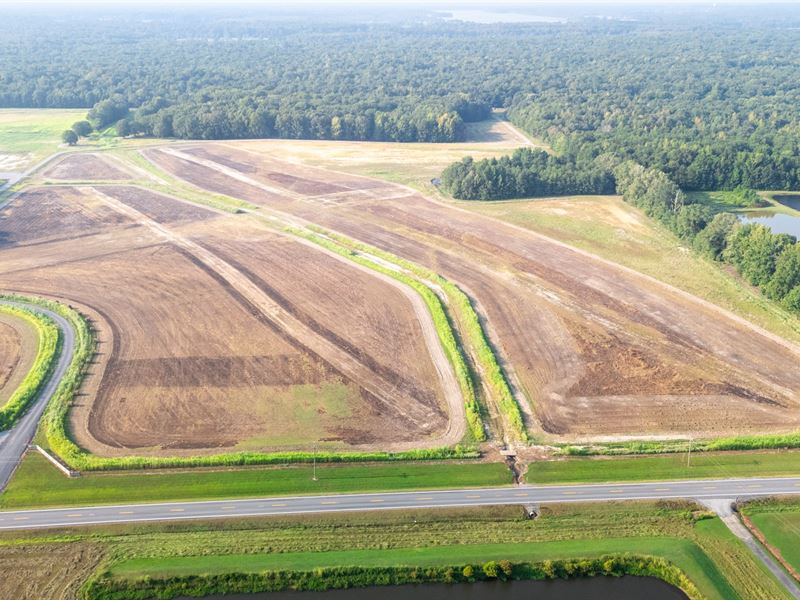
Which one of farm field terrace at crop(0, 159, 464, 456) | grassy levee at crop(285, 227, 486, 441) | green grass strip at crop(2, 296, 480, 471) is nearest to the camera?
green grass strip at crop(2, 296, 480, 471)

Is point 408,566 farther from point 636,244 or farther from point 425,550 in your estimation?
point 636,244

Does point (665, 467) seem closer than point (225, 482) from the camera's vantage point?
No

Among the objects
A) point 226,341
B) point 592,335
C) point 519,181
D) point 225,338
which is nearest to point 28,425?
point 226,341

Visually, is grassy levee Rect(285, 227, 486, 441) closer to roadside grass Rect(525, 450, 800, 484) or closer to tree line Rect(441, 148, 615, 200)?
roadside grass Rect(525, 450, 800, 484)

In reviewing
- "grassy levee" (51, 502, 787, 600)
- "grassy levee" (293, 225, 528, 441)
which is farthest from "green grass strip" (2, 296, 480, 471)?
"grassy levee" (293, 225, 528, 441)

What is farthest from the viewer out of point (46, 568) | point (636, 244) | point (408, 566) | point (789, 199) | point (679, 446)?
point (789, 199)

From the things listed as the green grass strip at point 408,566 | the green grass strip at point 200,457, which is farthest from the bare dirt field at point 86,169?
the green grass strip at point 408,566
